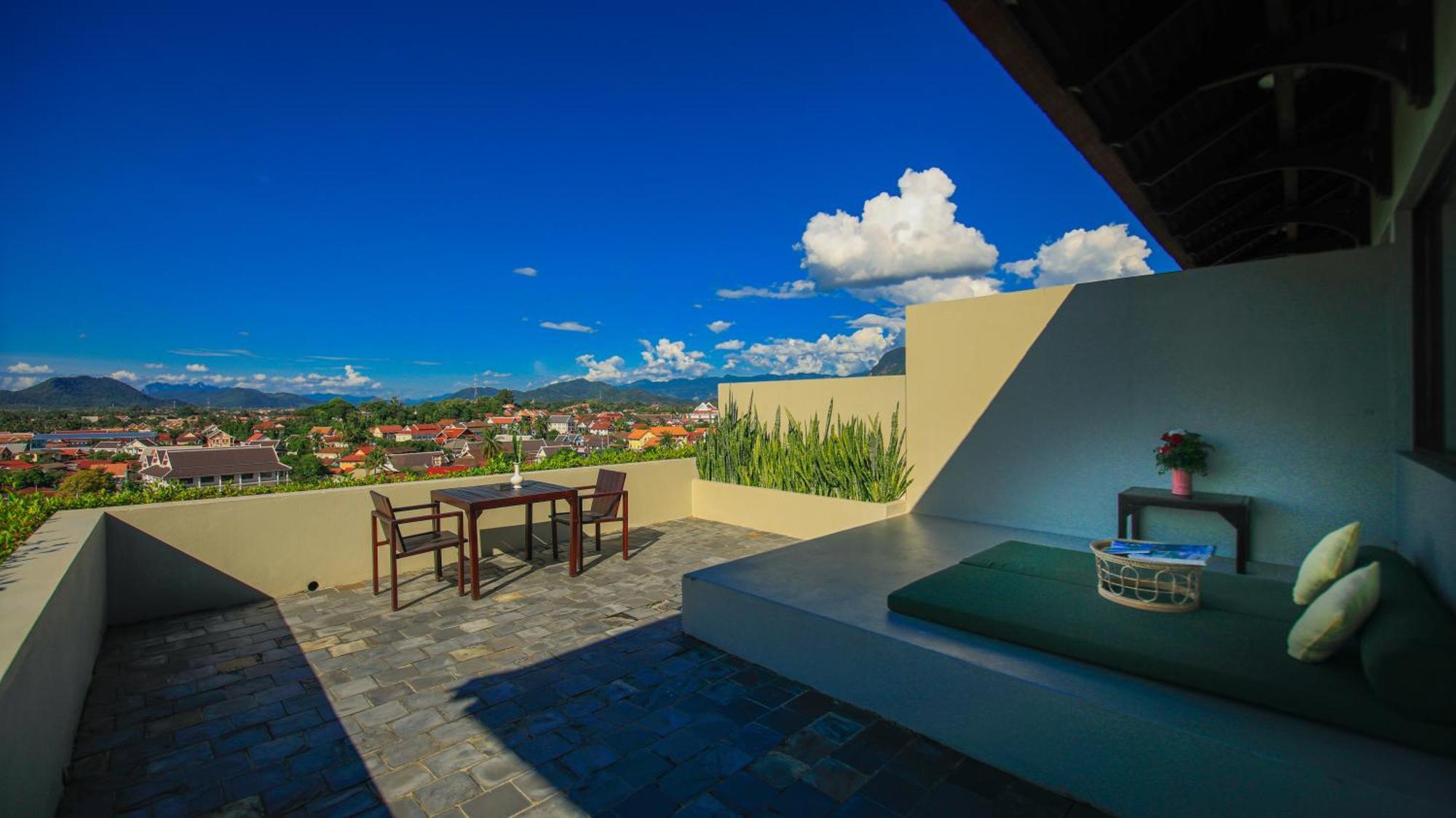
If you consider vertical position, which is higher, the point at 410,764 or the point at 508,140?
the point at 508,140

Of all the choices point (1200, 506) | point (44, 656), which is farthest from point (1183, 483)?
point (44, 656)

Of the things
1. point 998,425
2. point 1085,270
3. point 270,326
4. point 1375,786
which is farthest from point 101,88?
point 270,326

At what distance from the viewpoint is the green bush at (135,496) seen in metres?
3.33

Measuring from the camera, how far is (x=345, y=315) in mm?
30938

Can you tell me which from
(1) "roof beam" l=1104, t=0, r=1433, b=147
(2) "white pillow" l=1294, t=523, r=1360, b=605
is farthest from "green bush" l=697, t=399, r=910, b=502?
(1) "roof beam" l=1104, t=0, r=1433, b=147

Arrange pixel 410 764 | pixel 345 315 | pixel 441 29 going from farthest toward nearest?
pixel 345 315 < pixel 441 29 < pixel 410 764

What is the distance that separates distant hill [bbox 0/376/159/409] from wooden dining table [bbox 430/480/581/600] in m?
4.72

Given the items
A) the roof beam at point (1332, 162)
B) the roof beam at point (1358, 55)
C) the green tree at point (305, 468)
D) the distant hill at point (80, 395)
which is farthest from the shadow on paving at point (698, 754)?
the distant hill at point (80, 395)

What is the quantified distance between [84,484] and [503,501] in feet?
9.94

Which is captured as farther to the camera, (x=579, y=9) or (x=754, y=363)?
(x=754, y=363)

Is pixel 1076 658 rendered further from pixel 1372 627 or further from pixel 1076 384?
pixel 1076 384

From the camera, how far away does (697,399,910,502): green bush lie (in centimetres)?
598

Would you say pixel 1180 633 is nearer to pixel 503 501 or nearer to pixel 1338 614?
pixel 1338 614

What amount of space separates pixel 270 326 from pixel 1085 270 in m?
30.4
